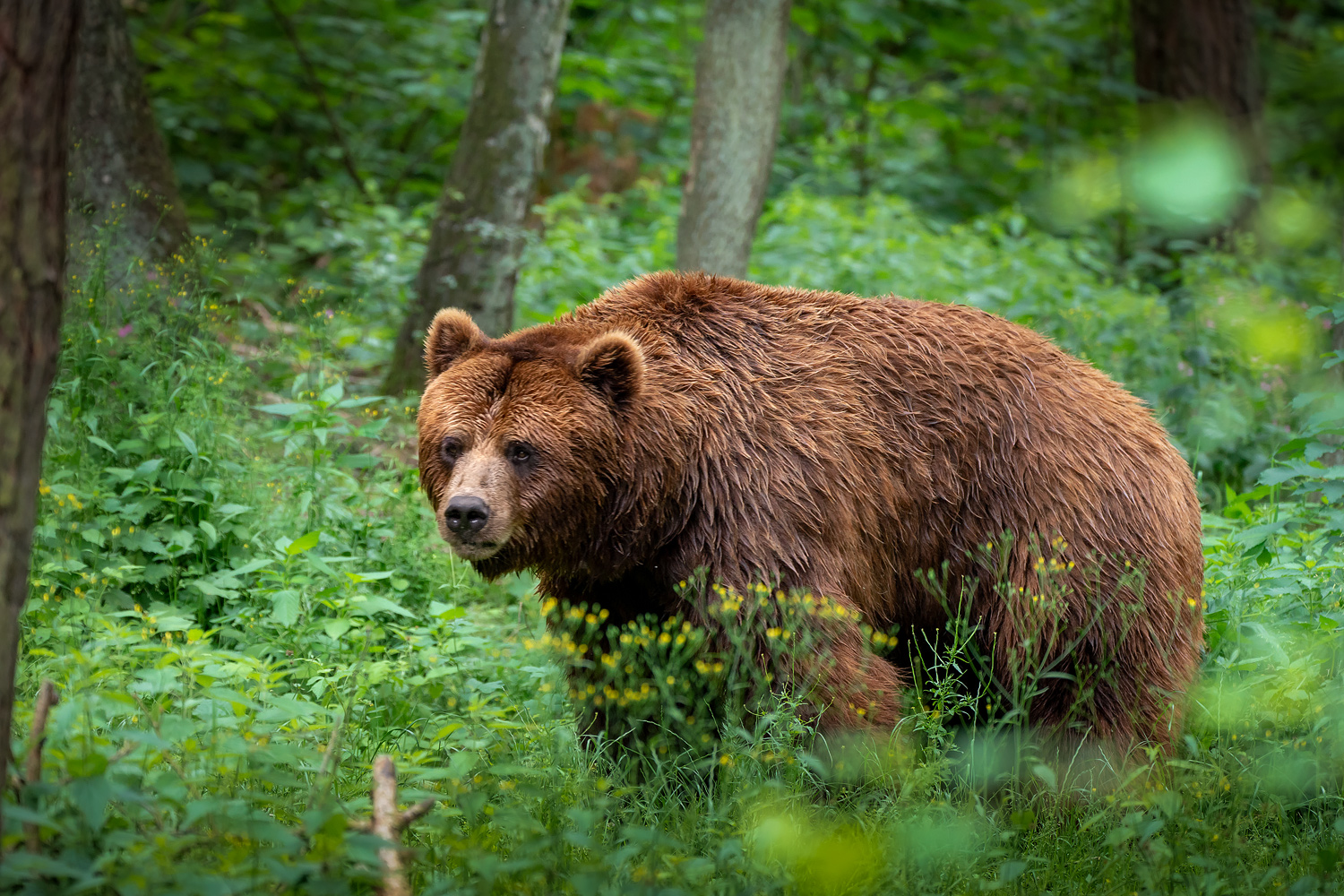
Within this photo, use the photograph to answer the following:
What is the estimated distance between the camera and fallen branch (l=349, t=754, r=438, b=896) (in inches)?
107

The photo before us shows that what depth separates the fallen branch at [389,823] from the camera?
272 cm

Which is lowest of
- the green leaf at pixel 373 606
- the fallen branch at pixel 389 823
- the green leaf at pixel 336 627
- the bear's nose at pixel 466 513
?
the green leaf at pixel 336 627

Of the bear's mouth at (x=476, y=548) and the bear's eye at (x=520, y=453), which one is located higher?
the bear's eye at (x=520, y=453)

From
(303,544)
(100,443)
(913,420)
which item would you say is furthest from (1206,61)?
(100,443)

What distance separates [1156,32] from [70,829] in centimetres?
1247

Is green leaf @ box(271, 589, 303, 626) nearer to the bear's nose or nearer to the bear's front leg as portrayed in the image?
the bear's nose

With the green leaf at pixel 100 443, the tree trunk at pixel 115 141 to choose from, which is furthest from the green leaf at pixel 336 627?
the tree trunk at pixel 115 141

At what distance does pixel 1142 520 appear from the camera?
14.6 ft

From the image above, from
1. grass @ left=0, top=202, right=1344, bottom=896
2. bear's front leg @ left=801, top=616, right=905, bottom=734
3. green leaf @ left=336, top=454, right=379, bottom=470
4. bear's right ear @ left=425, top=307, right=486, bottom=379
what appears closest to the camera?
grass @ left=0, top=202, right=1344, bottom=896

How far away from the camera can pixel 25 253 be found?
96.1 inches

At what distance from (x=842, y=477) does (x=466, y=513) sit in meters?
1.39

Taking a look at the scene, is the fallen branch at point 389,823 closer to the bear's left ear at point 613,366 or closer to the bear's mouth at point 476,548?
the bear's mouth at point 476,548

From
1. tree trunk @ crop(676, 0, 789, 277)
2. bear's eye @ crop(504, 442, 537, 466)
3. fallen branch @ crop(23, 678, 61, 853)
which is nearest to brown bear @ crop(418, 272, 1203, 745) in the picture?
bear's eye @ crop(504, 442, 537, 466)

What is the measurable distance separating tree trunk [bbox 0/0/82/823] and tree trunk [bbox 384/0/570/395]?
4.94 meters
